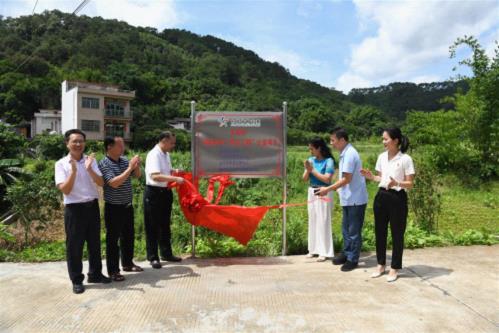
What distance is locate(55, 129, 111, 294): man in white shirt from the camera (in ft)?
13.0

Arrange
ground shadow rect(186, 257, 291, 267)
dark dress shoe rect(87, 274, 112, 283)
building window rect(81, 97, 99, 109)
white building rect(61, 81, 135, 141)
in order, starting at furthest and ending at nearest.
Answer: building window rect(81, 97, 99, 109)
white building rect(61, 81, 135, 141)
ground shadow rect(186, 257, 291, 267)
dark dress shoe rect(87, 274, 112, 283)

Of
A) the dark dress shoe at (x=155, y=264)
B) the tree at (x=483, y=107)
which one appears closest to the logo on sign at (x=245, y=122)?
the dark dress shoe at (x=155, y=264)

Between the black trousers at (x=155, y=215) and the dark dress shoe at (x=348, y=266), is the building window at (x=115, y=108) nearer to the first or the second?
the black trousers at (x=155, y=215)

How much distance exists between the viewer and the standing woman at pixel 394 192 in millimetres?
4234

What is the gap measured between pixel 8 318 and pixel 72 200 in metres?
1.15

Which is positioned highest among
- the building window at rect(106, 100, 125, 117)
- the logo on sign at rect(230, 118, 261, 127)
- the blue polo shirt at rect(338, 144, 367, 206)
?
the building window at rect(106, 100, 125, 117)

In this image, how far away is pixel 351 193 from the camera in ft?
15.4

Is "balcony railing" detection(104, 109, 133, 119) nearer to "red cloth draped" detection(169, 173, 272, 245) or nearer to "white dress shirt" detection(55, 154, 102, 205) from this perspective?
"red cloth draped" detection(169, 173, 272, 245)

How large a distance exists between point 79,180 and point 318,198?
110 inches

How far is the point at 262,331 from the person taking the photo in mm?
3143

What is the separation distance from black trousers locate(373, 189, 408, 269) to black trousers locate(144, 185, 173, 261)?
7.93 ft

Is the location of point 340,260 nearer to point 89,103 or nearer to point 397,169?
point 397,169

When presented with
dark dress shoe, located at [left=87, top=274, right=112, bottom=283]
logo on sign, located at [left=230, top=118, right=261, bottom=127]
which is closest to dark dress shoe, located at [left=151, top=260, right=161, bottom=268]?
dark dress shoe, located at [left=87, top=274, right=112, bottom=283]

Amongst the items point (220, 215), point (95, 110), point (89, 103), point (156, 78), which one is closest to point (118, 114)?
point (95, 110)
